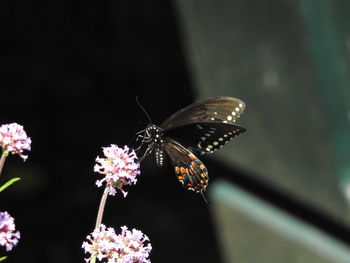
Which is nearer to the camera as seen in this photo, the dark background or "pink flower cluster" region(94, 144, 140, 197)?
"pink flower cluster" region(94, 144, 140, 197)

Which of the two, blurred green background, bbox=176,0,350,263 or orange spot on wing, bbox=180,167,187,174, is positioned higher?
orange spot on wing, bbox=180,167,187,174

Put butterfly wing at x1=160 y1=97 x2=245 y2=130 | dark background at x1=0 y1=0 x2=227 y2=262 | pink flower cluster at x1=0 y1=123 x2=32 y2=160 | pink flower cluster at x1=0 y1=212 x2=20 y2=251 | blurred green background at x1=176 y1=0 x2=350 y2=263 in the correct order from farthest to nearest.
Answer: dark background at x1=0 y1=0 x2=227 y2=262
blurred green background at x1=176 y1=0 x2=350 y2=263
butterfly wing at x1=160 y1=97 x2=245 y2=130
pink flower cluster at x1=0 y1=123 x2=32 y2=160
pink flower cluster at x1=0 y1=212 x2=20 y2=251

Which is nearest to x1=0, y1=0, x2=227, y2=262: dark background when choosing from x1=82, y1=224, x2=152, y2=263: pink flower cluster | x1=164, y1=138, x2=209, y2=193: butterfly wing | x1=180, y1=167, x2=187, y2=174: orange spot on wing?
x1=164, y1=138, x2=209, y2=193: butterfly wing

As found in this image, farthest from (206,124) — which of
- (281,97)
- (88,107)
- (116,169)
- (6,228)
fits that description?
(88,107)

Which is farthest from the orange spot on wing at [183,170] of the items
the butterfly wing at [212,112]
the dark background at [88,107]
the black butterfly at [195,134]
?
the dark background at [88,107]

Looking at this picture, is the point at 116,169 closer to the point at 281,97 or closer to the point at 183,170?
the point at 183,170

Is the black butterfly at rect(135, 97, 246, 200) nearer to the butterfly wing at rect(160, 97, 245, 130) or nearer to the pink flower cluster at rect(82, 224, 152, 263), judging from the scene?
the butterfly wing at rect(160, 97, 245, 130)

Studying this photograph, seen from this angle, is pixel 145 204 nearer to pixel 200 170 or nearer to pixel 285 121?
pixel 285 121
